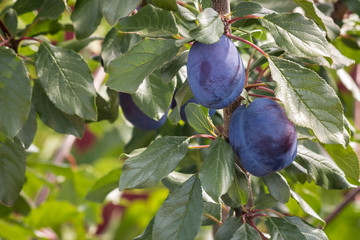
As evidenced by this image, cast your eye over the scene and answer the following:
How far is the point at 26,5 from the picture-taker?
939 mm

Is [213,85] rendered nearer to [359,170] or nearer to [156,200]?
[359,170]

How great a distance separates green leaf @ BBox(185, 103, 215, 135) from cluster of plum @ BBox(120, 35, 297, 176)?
0.19 ft

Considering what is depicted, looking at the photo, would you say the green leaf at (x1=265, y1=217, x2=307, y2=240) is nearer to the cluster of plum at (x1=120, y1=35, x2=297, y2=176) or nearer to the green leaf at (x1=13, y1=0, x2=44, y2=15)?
the cluster of plum at (x1=120, y1=35, x2=297, y2=176)

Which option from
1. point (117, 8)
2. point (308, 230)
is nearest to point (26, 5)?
point (117, 8)

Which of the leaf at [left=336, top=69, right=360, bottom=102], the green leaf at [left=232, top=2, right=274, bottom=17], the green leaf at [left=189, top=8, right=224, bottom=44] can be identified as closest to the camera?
the green leaf at [left=189, top=8, right=224, bottom=44]

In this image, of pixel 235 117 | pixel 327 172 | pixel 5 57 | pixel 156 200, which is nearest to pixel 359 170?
pixel 327 172

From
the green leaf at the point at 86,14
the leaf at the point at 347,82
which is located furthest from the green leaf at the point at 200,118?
the leaf at the point at 347,82

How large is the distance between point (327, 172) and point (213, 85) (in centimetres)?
30

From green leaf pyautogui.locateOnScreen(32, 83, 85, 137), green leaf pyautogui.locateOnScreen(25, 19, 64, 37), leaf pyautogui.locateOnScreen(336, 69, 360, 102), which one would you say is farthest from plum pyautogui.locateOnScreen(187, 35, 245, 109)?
leaf pyautogui.locateOnScreen(336, 69, 360, 102)

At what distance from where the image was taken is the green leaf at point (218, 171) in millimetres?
630

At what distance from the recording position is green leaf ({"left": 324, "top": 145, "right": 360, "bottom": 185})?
2.57ft

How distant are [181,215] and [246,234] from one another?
0.10 meters

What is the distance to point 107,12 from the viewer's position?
70cm

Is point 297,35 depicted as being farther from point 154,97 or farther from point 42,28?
point 42,28
